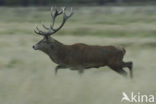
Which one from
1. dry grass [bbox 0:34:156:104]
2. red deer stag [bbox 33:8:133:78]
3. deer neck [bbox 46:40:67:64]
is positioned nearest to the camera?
dry grass [bbox 0:34:156:104]

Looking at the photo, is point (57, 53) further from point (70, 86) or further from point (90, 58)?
point (70, 86)

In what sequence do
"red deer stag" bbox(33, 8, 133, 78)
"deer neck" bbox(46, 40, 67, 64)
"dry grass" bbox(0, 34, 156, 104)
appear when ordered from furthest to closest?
"deer neck" bbox(46, 40, 67, 64) < "red deer stag" bbox(33, 8, 133, 78) < "dry grass" bbox(0, 34, 156, 104)

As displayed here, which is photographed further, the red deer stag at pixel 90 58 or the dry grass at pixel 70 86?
the red deer stag at pixel 90 58

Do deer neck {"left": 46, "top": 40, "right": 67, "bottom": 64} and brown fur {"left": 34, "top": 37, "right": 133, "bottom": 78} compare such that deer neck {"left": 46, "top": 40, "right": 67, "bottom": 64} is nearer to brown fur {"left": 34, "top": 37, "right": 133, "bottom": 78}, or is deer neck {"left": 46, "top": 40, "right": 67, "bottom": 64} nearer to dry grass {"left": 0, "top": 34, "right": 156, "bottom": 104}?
brown fur {"left": 34, "top": 37, "right": 133, "bottom": 78}

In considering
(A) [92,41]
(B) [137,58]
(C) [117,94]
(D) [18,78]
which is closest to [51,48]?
(D) [18,78]

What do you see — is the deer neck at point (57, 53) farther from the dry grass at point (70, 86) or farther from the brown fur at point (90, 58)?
the dry grass at point (70, 86)

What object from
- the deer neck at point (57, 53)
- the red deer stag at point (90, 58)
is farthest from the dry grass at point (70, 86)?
the deer neck at point (57, 53)

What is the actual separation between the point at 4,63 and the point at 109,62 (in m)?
4.77

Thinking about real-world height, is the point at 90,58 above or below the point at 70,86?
below

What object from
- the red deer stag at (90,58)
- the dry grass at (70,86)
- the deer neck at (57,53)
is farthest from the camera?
Result: the deer neck at (57,53)

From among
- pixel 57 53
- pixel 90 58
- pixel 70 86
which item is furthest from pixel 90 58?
pixel 70 86

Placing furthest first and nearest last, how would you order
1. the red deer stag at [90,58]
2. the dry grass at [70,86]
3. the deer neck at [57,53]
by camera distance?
1. the deer neck at [57,53]
2. the red deer stag at [90,58]
3. the dry grass at [70,86]

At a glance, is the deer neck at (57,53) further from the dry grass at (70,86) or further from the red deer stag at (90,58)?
the dry grass at (70,86)

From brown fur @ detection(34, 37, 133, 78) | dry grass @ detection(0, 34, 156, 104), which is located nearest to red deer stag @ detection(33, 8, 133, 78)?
brown fur @ detection(34, 37, 133, 78)
